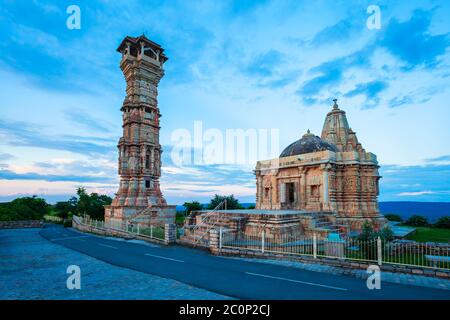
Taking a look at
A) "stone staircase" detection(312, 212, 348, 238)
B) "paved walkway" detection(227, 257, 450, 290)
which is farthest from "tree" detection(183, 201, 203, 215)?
"paved walkway" detection(227, 257, 450, 290)

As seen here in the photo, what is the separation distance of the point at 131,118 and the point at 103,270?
72.2ft

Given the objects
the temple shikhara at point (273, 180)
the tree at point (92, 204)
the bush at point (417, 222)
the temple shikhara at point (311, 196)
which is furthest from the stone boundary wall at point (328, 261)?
the tree at point (92, 204)

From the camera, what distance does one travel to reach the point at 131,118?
2886 cm

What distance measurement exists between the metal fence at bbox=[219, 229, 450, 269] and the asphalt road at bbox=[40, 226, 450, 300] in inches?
67.0

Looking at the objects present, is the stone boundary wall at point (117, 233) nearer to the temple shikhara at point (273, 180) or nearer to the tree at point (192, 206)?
the temple shikhara at point (273, 180)

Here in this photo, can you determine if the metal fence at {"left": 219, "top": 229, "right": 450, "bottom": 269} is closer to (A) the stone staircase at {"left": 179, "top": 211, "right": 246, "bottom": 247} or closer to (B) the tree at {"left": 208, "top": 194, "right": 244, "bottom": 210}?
(A) the stone staircase at {"left": 179, "top": 211, "right": 246, "bottom": 247}

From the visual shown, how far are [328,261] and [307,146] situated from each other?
13.8m

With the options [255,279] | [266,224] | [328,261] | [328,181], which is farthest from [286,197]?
[255,279]

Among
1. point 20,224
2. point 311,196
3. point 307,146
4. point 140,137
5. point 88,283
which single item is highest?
point 140,137

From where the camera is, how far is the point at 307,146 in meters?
22.7

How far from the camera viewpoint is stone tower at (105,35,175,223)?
27328mm

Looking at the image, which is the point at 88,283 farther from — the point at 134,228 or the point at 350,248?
the point at 134,228
